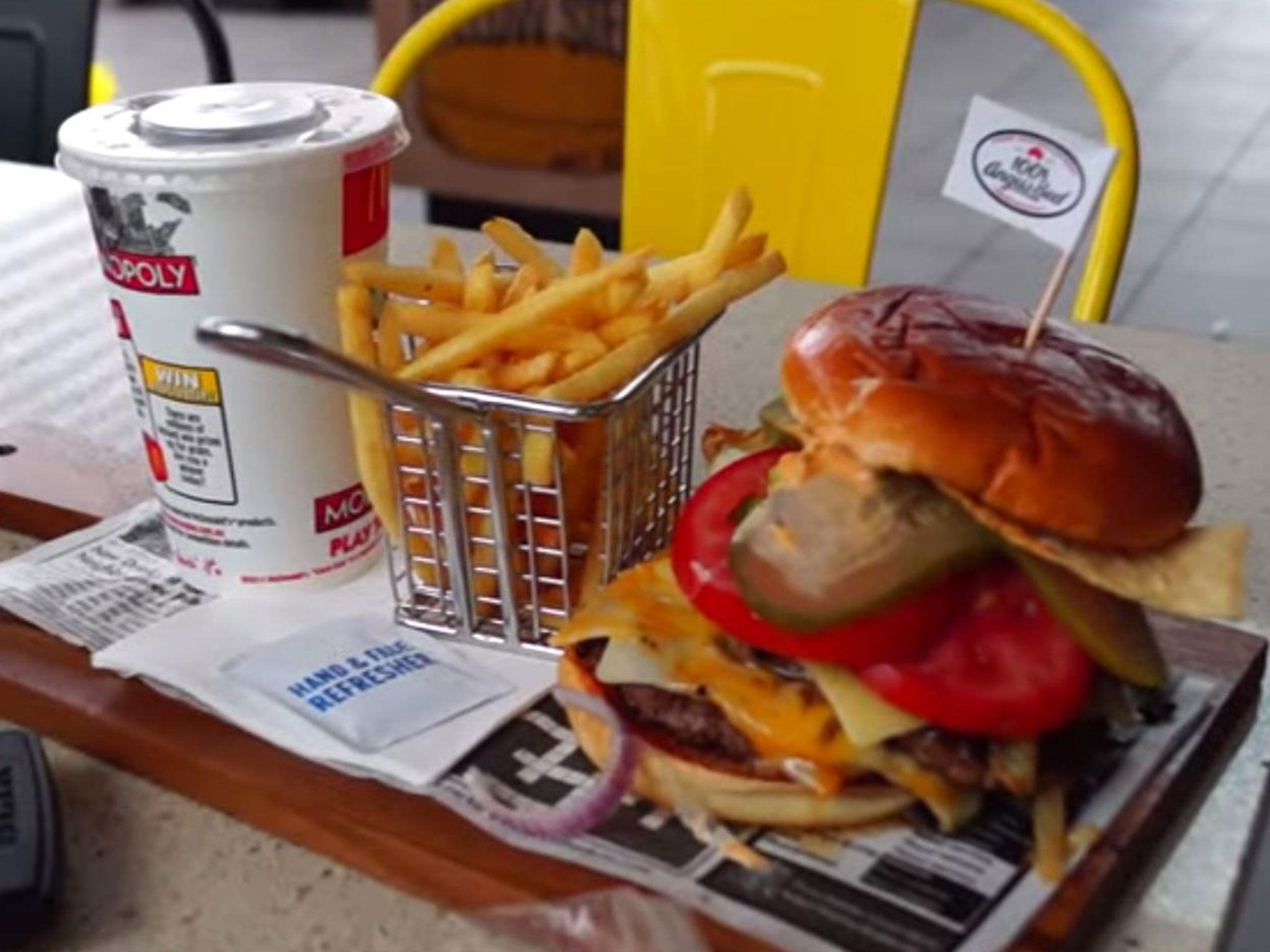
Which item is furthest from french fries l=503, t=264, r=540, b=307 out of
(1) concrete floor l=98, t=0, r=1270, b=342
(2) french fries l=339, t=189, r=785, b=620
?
(1) concrete floor l=98, t=0, r=1270, b=342

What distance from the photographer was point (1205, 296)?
3.35m

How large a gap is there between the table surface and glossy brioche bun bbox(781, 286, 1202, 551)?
18cm

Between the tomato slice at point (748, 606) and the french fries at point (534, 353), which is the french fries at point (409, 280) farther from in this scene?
the tomato slice at point (748, 606)

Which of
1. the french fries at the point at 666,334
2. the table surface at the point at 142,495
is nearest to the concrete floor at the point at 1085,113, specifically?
the table surface at the point at 142,495

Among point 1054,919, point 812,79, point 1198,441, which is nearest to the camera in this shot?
point 1054,919

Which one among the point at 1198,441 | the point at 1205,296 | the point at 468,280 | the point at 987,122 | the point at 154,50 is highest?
the point at 987,122

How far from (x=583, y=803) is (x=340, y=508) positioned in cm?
30

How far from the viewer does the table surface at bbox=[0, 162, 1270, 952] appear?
740 mm

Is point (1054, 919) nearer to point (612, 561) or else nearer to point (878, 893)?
point (878, 893)

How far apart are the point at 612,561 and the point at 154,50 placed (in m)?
5.09

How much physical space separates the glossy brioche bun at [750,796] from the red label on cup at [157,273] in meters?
0.35

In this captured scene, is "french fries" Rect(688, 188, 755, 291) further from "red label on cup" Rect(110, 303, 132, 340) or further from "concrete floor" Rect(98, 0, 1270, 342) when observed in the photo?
"concrete floor" Rect(98, 0, 1270, 342)

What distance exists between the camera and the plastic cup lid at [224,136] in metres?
0.85

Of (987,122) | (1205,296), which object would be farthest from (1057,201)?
(1205,296)
